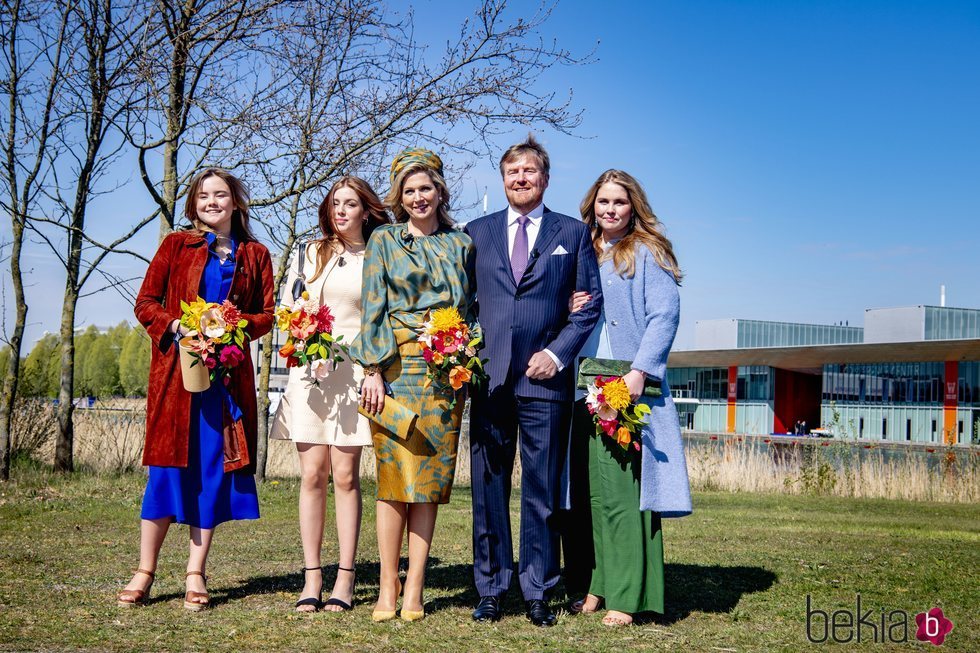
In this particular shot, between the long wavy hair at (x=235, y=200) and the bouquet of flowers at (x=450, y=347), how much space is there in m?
1.42

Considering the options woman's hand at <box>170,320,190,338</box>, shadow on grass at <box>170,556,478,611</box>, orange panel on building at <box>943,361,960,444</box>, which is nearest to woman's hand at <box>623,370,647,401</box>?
shadow on grass at <box>170,556,478,611</box>

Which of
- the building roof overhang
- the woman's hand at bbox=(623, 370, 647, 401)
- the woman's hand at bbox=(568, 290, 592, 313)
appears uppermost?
the building roof overhang

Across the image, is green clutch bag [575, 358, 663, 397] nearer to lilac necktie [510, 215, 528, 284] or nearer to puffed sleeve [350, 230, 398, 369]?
lilac necktie [510, 215, 528, 284]

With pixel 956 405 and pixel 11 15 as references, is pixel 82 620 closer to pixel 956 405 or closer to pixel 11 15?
pixel 11 15

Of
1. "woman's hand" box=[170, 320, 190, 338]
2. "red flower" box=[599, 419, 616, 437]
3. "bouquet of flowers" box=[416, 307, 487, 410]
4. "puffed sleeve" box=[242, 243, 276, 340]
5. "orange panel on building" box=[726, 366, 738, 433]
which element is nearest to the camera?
"bouquet of flowers" box=[416, 307, 487, 410]

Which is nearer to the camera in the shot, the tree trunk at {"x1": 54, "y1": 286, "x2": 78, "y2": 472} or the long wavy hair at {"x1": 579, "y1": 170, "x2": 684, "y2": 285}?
the long wavy hair at {"x1": 579, "y1": 170, "x2": 684, "y2": 285}

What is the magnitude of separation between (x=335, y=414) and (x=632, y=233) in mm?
1859

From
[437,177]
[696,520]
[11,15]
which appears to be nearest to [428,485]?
[437,177]

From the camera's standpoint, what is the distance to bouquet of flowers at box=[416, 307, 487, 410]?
4352mm

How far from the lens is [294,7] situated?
9.90 meters

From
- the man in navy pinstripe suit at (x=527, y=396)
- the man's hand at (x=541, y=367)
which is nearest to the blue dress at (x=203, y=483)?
the man in navy pinstripe suit at (x=527, y=396)

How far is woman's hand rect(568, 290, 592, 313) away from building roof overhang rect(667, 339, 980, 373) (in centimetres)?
4571

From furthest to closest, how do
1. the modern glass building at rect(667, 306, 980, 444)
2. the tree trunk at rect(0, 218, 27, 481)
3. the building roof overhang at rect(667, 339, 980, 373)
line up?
the modern glass building at rect(667, 306, 980, 444) < the building roof overhang at rect(667, 339, 980, 373) < the tree trunk at rect(0, 218, 27, 481)

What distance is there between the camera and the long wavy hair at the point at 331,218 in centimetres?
501
